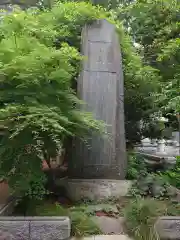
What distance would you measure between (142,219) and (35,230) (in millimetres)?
1943

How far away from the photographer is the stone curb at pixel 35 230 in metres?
5.83

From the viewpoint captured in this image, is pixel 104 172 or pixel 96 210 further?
pixel 104 172

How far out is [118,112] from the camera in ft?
30.1

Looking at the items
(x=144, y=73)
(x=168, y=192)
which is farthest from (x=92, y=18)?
(x=168, y=192)

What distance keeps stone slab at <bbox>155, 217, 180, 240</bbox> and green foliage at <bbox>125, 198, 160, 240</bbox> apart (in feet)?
0.39

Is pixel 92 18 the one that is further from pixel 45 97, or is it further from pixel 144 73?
pixel 45 97

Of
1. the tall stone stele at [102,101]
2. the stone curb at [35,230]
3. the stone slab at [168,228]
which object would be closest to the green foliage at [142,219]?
the stone slab at [168,228]

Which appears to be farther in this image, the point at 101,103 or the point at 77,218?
the point at 101,103

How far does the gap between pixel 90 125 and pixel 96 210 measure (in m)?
1.82

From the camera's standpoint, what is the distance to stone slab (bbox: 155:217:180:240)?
5.98 metres

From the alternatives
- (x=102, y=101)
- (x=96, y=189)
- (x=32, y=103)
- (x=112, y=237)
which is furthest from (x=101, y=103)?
(x=112, y=237)

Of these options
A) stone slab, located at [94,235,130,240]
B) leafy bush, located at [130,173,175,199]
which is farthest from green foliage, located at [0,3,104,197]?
leafy bush, located at [130,173,175,199]

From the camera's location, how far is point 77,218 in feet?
20.7

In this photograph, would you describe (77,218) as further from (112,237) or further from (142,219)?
(142,219)
